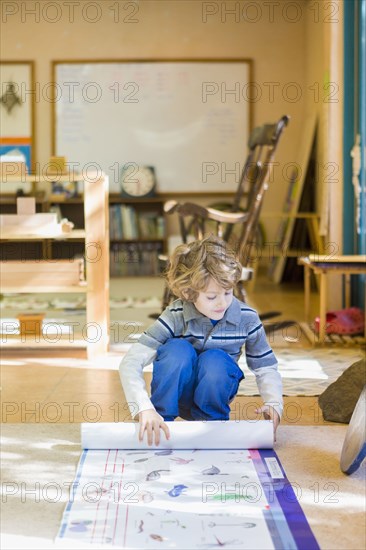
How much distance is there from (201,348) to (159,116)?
5.66 metres

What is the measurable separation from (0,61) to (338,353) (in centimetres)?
502

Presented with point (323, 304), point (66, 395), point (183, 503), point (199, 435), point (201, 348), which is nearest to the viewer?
point (183, 503)

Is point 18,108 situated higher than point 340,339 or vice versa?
point 18,108

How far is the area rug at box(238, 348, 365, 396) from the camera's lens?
3.32 m

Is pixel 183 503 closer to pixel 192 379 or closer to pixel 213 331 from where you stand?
pixel 192 379

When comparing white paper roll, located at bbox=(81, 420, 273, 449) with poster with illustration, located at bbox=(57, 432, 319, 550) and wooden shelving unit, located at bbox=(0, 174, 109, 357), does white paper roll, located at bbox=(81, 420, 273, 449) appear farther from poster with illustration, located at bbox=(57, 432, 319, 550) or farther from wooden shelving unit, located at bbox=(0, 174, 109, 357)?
wooden shelving unit, located at bbox=(0, 174, 109, 357)

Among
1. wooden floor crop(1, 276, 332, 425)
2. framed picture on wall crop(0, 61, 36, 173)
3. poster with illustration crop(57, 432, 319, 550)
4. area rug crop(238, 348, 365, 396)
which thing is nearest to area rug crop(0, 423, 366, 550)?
poster with illustration crop(57, 432, 319, 550)

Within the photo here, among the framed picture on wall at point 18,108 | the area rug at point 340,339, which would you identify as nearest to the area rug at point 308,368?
the area rug at point 340,339

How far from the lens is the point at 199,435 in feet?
7.63

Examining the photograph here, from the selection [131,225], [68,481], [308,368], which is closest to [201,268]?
[68,481]

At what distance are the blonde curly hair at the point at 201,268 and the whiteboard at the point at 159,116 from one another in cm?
552

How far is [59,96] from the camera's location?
7906mm

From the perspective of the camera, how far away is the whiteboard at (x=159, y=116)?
7910mm

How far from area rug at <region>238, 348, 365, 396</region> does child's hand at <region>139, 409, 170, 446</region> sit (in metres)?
1.00
